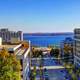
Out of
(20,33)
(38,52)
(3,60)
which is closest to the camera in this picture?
(3,60)

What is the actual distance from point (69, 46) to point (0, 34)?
29.3 m

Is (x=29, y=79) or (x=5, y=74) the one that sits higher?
(x=5, y=74)

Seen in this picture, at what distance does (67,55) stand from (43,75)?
16801mm

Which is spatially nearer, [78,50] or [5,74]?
[5,74]

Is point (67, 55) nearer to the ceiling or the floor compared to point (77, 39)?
nearer to the floor

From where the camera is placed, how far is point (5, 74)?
16750 millimetres

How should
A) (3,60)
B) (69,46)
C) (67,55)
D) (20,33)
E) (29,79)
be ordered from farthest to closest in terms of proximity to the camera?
1. (20,33)
2. (69,46)
3. (67,55)
4. (29,79)
5. (3,60)

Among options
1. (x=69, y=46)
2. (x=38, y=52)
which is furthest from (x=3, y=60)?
(x=38, y=52)

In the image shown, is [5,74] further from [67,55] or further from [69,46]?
[69,46]

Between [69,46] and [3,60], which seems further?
[69,46]

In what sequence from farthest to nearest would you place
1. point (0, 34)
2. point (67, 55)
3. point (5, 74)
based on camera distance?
point (0, 34) → point (67, 55) → point (5, 74)

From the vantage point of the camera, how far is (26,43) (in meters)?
38.3

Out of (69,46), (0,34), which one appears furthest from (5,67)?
(0,34)

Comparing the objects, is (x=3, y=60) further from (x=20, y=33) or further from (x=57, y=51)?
(x=20, y=33)
